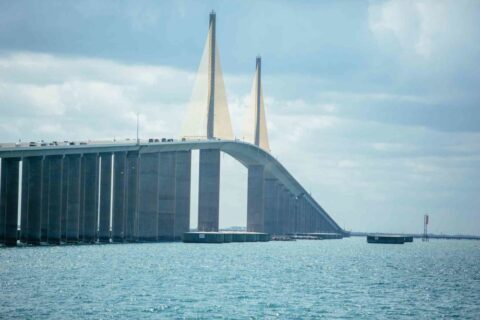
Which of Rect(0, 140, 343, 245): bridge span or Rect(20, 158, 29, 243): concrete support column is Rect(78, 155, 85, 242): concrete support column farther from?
Rect(20, 158, 29, 243): concrete support column

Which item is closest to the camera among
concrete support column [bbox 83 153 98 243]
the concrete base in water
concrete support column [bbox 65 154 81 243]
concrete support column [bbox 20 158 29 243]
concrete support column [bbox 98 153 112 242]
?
concrete support column [bbox 20 158 29 243]

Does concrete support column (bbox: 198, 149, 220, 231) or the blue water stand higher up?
concrete support column (bbox: 198, 149, 220, 231)

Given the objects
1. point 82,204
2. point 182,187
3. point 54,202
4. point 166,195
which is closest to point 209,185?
point 182,187

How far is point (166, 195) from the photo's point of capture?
170375 millimetres

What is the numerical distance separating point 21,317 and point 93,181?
283 feet

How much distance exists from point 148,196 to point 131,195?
4.49m

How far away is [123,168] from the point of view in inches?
6176

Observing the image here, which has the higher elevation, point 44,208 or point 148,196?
point 148,196

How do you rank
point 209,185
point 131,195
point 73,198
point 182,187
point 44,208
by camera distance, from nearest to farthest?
point 44,208, point 73,198, point 131,195, point 182,187, point 209,185

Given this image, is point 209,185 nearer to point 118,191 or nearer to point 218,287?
point 118,191

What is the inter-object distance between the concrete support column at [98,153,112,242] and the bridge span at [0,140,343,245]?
129 millimetres

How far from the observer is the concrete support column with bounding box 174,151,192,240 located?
173250 millimetres

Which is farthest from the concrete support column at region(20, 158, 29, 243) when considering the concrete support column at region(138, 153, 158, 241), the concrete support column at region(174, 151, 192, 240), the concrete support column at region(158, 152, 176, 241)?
the concrete support column at region(174, 151, 192, 240)

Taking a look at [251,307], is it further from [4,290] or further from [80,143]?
[80,143]
